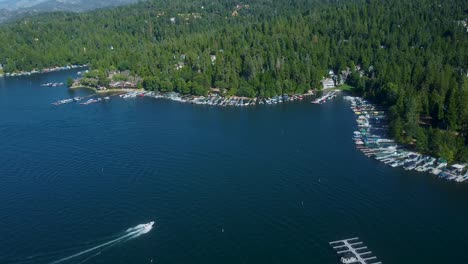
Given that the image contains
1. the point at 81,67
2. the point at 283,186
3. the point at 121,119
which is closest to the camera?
the point at 283,186

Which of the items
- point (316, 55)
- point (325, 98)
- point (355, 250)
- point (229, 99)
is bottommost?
point (355, 250)

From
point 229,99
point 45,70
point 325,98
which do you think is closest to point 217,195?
point 229,99

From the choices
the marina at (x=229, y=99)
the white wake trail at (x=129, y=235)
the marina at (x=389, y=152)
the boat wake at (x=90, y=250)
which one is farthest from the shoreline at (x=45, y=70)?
the white wake trail at (x=129, y=235)

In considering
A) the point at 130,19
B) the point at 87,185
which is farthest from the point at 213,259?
the point at 130,19

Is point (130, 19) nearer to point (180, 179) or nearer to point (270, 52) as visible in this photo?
point (270, 52)

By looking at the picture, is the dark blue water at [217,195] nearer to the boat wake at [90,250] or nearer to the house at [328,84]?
the boat wake at [90,250]

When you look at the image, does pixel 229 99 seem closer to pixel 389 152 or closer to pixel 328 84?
pixel 328 84
